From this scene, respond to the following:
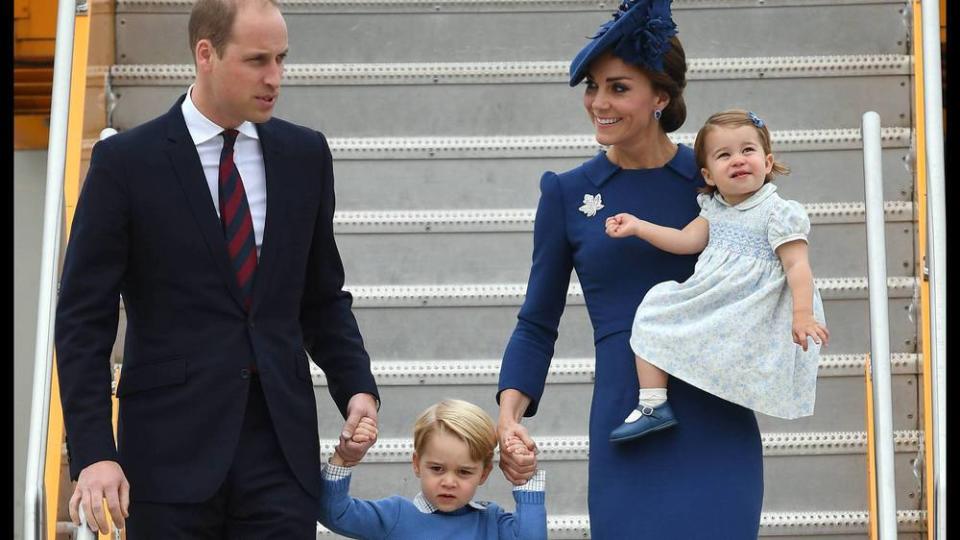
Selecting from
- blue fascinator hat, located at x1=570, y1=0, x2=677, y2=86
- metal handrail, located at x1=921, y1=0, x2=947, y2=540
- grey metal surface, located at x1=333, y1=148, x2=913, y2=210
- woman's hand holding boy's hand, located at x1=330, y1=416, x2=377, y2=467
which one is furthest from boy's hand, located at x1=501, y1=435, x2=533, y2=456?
grey metal surface, located at x1=333, y1=148, x2=913, y2=210

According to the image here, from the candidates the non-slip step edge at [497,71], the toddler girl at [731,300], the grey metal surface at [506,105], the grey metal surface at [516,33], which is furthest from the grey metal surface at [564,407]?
the toddler girl at [731,300]

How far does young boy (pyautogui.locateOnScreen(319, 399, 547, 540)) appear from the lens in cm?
316

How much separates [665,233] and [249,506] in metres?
0.89

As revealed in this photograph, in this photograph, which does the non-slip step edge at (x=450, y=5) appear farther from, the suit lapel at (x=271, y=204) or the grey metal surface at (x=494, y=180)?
the suit lapel at (x=271, y=204)

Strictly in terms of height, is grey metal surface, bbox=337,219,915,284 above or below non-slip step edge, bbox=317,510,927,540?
above

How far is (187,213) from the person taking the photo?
9.21 ft

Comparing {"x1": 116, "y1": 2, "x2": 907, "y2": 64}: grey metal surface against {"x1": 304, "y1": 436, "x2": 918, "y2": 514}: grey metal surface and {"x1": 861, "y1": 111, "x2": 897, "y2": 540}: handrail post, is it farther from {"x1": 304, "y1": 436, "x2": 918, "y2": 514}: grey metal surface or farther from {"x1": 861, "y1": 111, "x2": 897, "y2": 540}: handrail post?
{"x1": 304, "y1": 436, "x2": 918, "y2": 514}: grey metal surface

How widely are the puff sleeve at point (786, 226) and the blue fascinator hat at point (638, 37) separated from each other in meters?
0.35

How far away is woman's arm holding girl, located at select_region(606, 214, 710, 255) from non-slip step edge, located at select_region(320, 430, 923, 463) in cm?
165

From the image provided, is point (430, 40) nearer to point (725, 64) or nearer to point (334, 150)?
point (334, 150)

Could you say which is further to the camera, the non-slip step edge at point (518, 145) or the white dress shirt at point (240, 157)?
the non-slip step edge at point (518, 145)


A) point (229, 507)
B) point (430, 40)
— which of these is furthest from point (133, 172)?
point (430, 40)

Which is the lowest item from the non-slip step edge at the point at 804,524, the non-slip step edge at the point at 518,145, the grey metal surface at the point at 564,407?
the non-slip step edge at the point at 804,524

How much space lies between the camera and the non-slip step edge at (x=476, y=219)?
15.8ft
